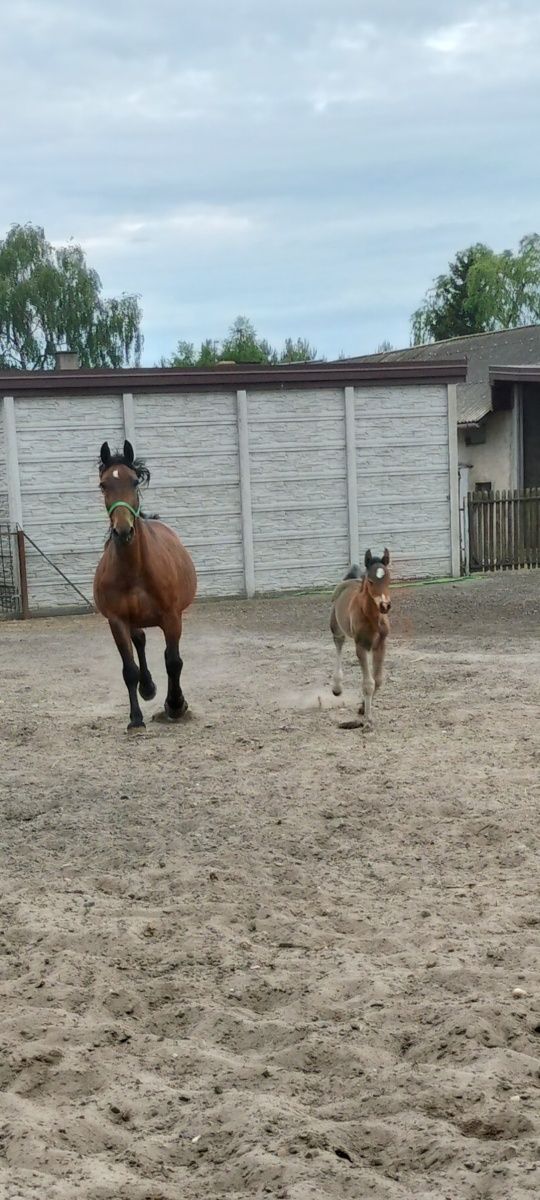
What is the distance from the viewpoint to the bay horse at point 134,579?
9492 mm

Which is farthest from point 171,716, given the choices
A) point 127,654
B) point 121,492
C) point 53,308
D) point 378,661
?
point 53,308

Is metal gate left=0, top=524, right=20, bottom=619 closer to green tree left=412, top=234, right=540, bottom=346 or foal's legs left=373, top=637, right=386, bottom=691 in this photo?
foal's legs left=373, top=637, right=386, bottom=691

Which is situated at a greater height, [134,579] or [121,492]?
[121,492]

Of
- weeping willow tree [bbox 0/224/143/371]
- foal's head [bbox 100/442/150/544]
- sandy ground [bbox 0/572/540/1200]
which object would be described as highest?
weeping willow tree [bbox 0/224/143/371]

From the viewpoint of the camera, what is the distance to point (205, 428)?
71.5ft

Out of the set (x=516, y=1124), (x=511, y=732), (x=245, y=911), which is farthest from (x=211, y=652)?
(x=516, y=1124)

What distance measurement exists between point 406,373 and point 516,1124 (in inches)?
806

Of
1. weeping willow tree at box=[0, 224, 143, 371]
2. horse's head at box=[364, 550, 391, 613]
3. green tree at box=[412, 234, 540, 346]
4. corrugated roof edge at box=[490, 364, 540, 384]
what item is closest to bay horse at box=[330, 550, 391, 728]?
horse's head at box=[364, 550, 391, 613]

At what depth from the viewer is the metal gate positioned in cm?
2042

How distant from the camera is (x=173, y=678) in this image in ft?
32.8

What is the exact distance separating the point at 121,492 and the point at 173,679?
5.20 feet

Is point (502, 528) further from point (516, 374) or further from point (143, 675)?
point (143, 675)

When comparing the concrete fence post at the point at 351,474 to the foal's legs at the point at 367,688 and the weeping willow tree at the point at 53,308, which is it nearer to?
the foal's legs at the point at 367,688

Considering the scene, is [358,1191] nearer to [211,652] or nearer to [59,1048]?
[59,1048]
